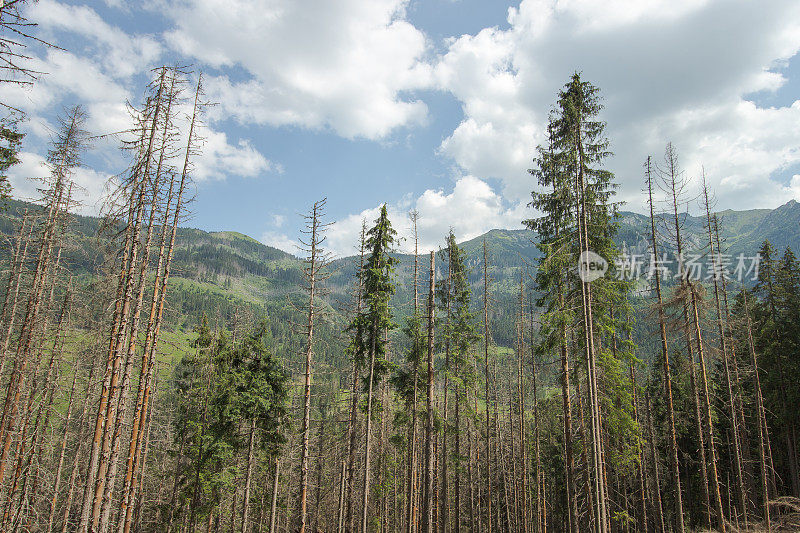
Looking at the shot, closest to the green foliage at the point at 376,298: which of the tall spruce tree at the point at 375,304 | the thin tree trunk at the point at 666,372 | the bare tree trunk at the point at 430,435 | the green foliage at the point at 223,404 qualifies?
the tall spruce tree at the point at 375,304

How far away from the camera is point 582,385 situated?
51.9 ft

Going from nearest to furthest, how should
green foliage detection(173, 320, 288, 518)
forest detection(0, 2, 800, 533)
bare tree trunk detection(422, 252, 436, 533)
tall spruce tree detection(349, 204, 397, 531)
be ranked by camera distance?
forest detection(0, 2, 800, 533) < bare tree trunk detection(422, 252, 436, 533) < tall spruce tree detection(349, 204, 397, 531) < green foliage detection(173, 320, 288, 518)

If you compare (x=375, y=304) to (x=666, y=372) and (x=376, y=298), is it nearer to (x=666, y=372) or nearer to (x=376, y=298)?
(x=376, y=298)

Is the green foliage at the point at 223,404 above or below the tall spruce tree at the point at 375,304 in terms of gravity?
below

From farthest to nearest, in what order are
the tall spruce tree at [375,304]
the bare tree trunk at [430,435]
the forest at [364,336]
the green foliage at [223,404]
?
the green foliage at [223,404] < the tall spruce tree at [375,304] < the bare tree trunk at [430,435] < the forest at [364,336]

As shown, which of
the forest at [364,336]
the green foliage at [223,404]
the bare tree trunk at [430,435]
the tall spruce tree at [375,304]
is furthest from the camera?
the green foliage at [223,404]

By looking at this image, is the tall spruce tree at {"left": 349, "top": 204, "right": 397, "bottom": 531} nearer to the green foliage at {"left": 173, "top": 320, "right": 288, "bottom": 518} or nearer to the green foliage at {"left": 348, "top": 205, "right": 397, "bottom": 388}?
the green foliage at {"left": 348, "top": 205, "right": 397, "bottom": 388}

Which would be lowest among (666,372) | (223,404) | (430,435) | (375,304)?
(430,435)

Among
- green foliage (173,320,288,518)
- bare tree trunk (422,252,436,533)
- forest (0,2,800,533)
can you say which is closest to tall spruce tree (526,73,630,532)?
forest (0,2,800,533)

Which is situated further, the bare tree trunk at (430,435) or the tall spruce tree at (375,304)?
the tall spruce tree at (375,304)

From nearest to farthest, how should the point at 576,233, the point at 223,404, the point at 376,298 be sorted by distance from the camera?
the point at 576,233
the point at 376,298
the point at 223,404

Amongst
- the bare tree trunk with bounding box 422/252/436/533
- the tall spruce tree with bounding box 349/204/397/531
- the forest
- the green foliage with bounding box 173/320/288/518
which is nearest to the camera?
the forest

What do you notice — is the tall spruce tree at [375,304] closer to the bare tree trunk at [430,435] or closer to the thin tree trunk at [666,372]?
the bare tree trunk at [430,435]

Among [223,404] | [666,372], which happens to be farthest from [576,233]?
[223,404]
